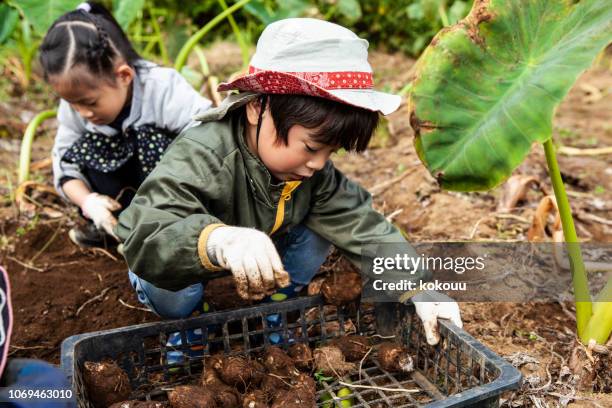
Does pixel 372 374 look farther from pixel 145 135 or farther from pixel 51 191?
pixel 51 191

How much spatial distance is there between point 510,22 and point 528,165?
1.22 m

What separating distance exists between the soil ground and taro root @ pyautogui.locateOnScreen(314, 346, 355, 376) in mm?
341

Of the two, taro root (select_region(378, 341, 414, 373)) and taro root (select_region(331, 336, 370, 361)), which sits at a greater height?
taro root (select_region(378, 341, 414, 373))

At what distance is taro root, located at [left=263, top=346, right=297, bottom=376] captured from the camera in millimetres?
1222

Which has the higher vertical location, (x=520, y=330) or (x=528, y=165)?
(x=528, y=165)

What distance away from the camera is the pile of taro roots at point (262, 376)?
1089 mm

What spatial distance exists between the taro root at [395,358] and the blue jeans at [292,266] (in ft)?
1.02

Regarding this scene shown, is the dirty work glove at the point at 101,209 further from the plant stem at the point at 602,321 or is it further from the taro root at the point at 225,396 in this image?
the plant stem at the point at 602,321

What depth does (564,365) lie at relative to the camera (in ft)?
4.20

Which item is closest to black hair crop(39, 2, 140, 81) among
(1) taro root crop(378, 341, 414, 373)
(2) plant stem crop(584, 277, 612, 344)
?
(1) taro root crop(378, 341, 414, 373)

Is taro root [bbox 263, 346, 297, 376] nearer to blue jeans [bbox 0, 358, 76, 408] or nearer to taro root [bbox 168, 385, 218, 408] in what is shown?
taro root [bbox 168, 385, 218, 408]

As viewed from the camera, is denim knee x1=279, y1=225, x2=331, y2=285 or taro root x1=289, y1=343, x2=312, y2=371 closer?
taro root x1=289, y1=343, x2=312, y2=371

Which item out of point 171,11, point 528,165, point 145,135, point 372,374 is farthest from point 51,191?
point 171,11

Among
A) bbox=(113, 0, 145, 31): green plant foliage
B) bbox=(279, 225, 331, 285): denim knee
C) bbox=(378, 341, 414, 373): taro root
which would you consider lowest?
bbox=(378, 341, 414, 373): taro root
